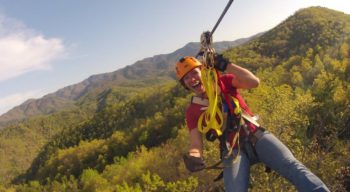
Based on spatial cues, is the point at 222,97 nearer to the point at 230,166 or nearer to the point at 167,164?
the point at 230,166

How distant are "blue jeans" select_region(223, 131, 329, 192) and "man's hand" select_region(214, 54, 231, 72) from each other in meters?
1.07

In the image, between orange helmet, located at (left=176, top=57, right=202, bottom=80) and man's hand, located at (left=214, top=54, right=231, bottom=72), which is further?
orange helmet, located at (left=176, top=57, right=202, bottom=80)

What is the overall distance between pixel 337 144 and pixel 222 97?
1749 cm

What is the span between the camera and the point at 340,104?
102 ft

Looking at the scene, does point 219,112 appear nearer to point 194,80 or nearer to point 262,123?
point 194,80

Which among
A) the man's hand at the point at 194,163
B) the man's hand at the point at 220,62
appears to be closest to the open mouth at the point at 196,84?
the man's hand at the point at 220,62

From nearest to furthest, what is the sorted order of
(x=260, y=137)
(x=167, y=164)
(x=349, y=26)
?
(x=260, y=137) < (x=167, y=164) < (x=349, y=26)

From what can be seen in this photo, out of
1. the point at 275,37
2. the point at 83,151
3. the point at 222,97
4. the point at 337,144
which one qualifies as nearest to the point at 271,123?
the point at 337,144

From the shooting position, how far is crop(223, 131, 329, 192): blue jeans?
456 cm

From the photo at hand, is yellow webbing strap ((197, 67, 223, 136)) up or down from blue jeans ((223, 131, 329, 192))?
up

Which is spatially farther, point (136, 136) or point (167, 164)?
point (136, 136)

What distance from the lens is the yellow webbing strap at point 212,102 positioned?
17.4 feet

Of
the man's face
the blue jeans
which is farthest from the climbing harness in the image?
the man's face

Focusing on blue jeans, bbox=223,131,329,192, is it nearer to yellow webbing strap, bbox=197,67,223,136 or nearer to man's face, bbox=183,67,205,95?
yellow webbing strap, bbox=197,67,223,136
